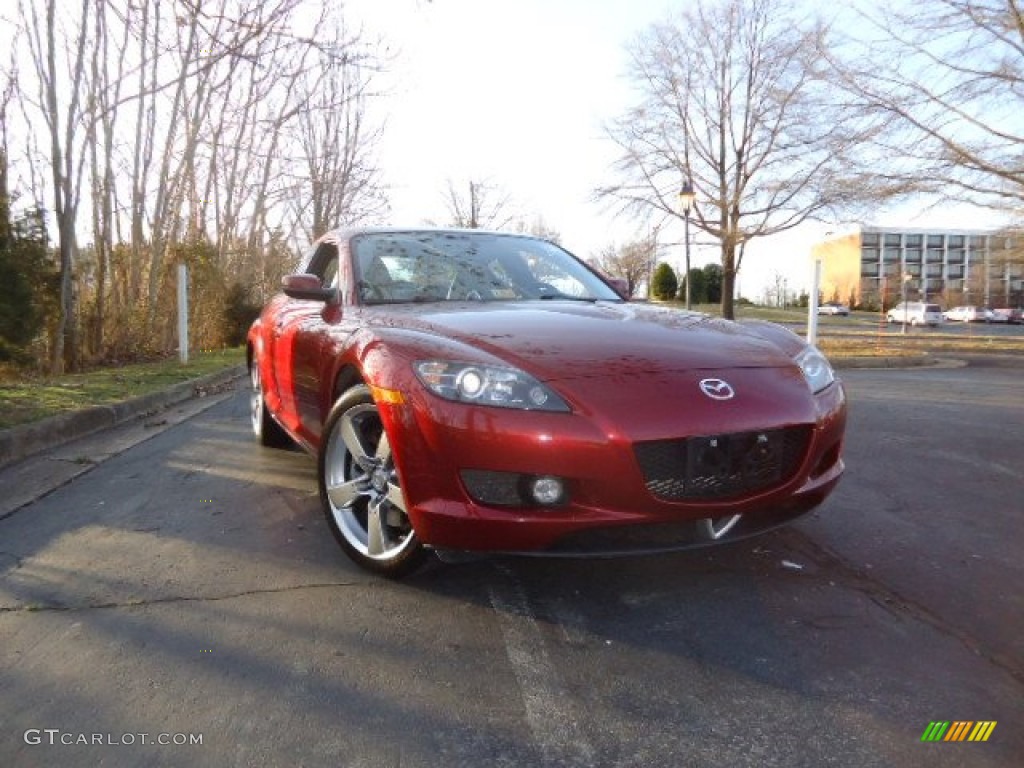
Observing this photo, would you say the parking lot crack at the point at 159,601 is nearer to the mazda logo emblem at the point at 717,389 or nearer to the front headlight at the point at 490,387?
the front headlight at the point at 490,387

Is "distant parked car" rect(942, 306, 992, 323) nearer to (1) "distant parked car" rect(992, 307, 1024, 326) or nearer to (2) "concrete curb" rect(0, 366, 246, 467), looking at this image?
(1) "distant parked car" rect(992, 307, 1024, 326)

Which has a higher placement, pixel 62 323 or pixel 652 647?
pixel 62 323

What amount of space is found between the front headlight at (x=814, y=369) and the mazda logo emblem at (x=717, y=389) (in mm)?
477

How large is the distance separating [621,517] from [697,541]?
0.33 metres

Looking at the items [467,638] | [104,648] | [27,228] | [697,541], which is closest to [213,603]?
[104,648]

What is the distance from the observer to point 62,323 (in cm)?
1048

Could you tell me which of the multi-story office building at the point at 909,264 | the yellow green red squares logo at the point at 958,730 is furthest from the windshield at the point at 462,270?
the multi-story office building at the point at 909,264

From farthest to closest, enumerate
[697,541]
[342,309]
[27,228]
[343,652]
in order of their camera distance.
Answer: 1. [27,228]
2. [342,309]
3. [697,541]
4. [343,652]

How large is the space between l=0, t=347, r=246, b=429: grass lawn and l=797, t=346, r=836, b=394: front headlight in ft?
17.5

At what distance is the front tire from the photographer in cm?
292

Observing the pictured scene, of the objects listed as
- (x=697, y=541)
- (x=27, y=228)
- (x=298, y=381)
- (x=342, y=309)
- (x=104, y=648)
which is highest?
(x=27, y=228)

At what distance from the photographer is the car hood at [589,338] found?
2.76m

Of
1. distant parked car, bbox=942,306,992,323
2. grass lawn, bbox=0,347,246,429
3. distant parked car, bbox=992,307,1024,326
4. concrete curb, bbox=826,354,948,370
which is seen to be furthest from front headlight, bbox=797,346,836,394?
distant parked car, bbox=942,306,992,323

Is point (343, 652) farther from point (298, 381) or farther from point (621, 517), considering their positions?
point (298, 381)
